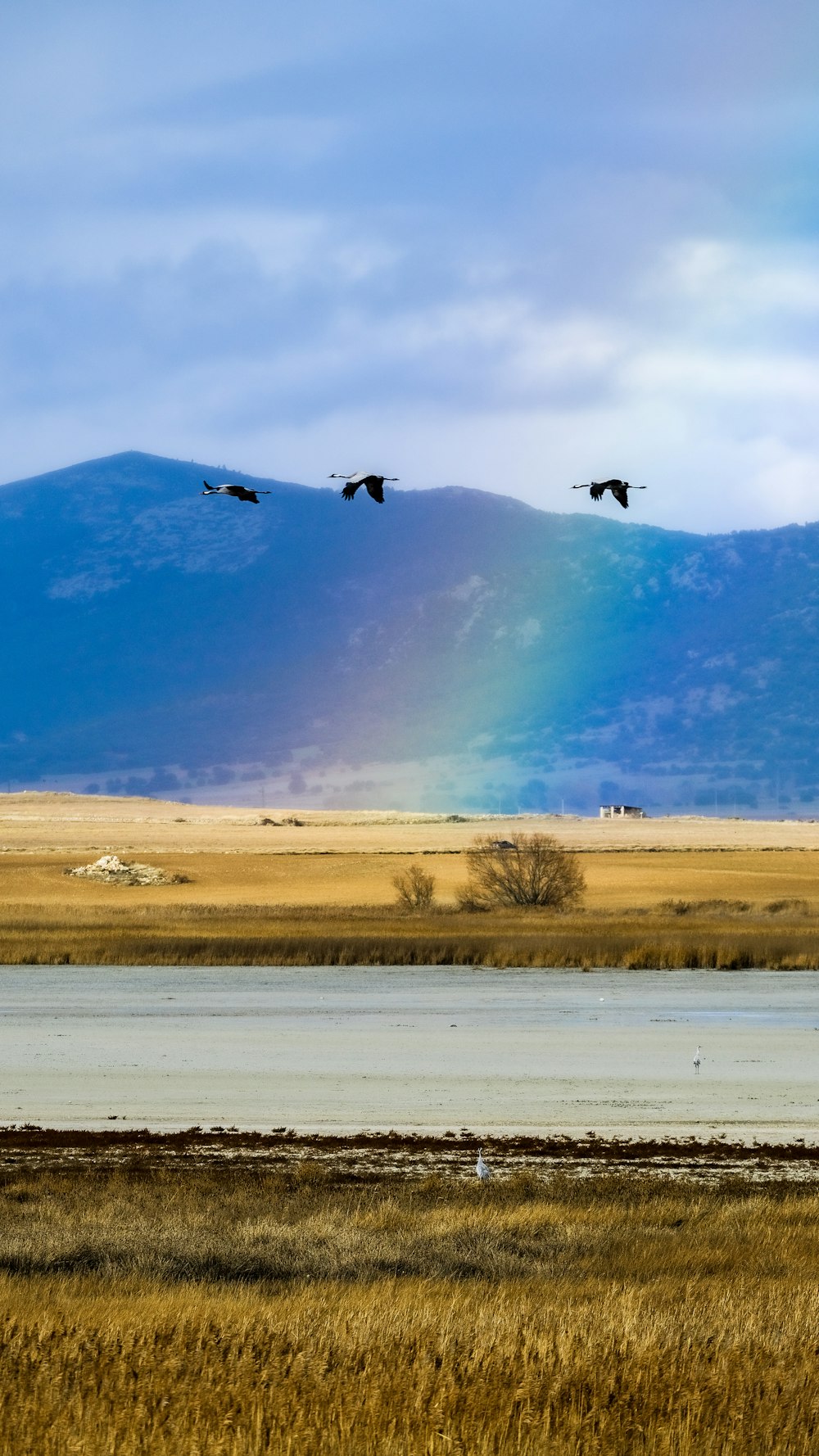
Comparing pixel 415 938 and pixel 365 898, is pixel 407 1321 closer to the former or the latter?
pixel 415 938

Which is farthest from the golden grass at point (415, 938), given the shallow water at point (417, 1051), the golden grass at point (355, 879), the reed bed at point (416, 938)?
the golden grass at point (355, 879)

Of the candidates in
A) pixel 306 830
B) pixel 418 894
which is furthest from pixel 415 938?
pixel 306 830

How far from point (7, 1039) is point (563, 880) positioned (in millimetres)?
41669

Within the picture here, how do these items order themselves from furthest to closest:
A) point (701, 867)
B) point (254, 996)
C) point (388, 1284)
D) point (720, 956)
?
point (701, 867), point (720, 956), point (254, 996), point (388, 1284)

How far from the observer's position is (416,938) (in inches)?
2089

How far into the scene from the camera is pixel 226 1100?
24641 mm

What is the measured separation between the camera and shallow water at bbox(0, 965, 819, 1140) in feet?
77.6

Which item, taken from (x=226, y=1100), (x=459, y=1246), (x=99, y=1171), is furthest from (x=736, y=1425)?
(x=226, y=1100)

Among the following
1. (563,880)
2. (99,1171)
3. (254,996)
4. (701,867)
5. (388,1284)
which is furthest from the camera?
(701,867)

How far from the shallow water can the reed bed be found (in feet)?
10.5

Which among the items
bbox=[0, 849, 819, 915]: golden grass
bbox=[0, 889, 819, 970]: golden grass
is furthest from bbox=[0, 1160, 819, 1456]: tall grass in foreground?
bbox=[0, 849, 819, 915]: golden grass

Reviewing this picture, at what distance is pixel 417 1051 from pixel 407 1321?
2058 cm

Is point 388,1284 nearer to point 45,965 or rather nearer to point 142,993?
point 142,993

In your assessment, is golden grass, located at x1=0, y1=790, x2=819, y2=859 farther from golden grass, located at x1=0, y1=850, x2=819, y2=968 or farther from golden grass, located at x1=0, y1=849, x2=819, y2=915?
golden grass, located at x1=0, y1=850, x2=819, y2=968
